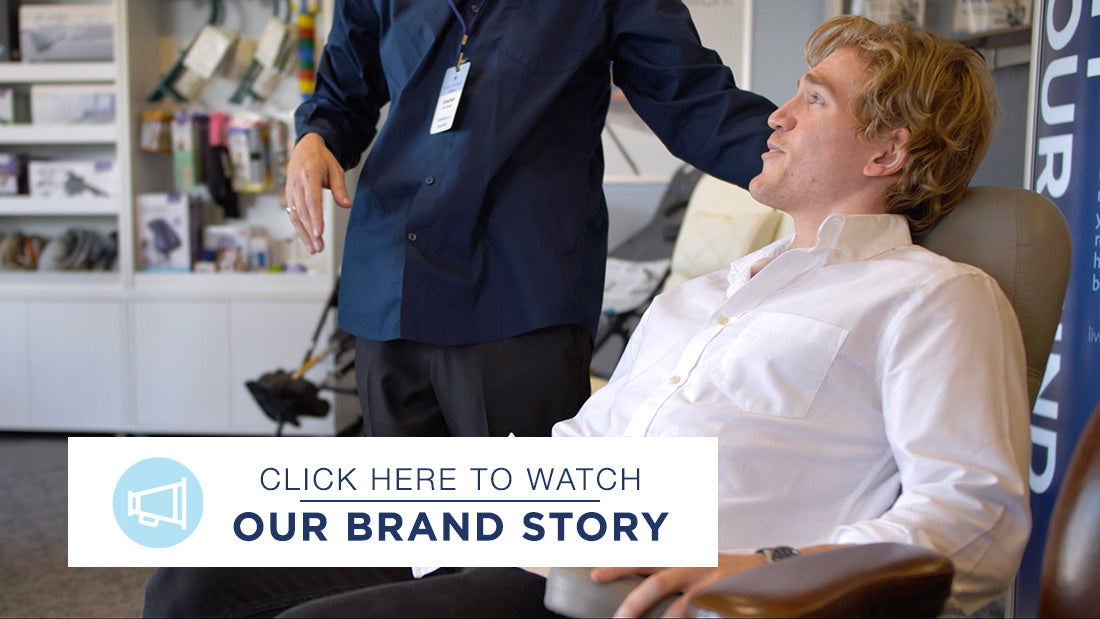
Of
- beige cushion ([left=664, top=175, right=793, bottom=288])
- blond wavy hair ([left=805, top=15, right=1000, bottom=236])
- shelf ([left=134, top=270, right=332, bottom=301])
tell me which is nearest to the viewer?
blond wavy hair ([left=805, top=15, right=1000, bottom=236])

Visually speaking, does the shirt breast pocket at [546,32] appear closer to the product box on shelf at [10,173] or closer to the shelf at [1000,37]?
the shelf at [1000,37]

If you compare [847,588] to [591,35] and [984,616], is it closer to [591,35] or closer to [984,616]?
[591,35]

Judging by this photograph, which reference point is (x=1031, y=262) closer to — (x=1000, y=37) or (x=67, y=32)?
(x=1000, y=37)

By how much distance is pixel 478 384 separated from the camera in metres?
1.32

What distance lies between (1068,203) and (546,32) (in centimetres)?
117

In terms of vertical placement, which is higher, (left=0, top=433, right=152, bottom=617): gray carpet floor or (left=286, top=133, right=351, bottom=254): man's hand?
(left=286, top=133, right=351, bottom=254): man's hand

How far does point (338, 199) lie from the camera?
4.38 ft

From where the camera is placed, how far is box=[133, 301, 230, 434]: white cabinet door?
394cm

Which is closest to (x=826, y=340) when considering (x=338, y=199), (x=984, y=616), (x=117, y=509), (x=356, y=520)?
(x=356, y=520)

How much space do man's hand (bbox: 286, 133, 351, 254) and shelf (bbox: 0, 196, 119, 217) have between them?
10.2 feet

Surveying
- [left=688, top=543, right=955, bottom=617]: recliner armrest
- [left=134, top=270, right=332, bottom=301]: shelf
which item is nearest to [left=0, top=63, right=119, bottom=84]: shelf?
[left=134, top=270, right=332, bottom=301]: shelf

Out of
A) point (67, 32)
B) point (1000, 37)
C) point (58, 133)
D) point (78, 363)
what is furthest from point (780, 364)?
point (67, 32)

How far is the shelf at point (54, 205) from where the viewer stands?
4.04 meters

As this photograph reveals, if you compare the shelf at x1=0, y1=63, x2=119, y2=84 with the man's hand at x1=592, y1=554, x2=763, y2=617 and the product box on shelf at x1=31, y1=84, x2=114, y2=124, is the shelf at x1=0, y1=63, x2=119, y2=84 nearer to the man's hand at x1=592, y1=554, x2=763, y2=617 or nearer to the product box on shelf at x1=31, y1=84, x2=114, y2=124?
the product box on shelf at x1=31, y1=84, x2=114, y2=124
